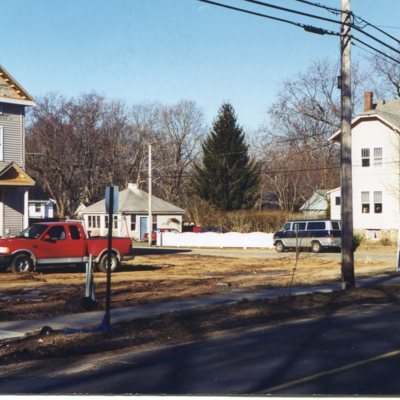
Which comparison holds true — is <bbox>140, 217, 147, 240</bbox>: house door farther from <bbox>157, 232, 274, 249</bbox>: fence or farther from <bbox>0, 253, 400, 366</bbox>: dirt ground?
<bbox>0, 253, 400, 366</bbox>: dirt ground

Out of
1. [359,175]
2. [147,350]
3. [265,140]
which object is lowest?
[147,350]

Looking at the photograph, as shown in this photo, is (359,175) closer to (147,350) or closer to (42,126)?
(42,126)

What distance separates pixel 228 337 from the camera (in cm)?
1208

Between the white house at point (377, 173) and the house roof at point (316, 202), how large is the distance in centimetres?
1661

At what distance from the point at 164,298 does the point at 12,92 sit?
1587cm

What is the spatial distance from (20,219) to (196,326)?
19244 millimetres

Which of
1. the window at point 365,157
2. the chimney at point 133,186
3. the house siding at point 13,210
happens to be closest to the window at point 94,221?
the chimney at point 133,186

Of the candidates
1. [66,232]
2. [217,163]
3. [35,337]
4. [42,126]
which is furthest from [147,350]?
[217,163]

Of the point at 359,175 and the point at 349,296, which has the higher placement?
the point at 359,175

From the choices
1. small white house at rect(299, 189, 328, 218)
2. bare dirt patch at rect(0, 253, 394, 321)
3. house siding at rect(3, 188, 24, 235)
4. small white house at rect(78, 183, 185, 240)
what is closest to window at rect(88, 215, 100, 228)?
small white house at rect(78, 183, 185, 240)

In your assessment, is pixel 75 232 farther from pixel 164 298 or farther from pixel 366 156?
pixel 366 156

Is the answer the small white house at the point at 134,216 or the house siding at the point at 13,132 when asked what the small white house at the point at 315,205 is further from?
the house siding at the point at 13,132

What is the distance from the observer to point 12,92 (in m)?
30.2

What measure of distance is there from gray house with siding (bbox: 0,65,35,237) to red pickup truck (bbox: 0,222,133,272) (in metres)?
5.86
